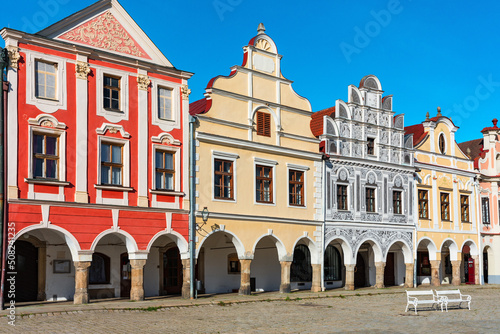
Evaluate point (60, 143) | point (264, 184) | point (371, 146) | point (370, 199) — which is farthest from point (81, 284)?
point (371, 146)

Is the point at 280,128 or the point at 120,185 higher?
the point at 280,128

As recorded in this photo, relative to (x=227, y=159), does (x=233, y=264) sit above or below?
below

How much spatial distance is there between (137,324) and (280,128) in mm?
13938

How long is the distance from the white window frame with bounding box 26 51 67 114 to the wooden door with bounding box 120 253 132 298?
22.6 ft

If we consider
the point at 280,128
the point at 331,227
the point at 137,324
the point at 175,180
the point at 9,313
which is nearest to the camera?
the point at 137,324

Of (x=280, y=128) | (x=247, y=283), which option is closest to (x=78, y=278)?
(x=247, y=283)

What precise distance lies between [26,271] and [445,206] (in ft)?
78.0

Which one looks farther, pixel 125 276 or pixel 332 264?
pixel 332 264

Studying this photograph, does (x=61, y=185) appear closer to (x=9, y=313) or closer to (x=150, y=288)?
(x=9, y=313)

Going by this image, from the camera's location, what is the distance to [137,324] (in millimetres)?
16766

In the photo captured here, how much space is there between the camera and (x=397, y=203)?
34.4 metres

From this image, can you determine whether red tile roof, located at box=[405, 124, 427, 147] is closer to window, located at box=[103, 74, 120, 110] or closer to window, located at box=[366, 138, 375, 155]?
window, located at box=[366, 138, 375, 155]

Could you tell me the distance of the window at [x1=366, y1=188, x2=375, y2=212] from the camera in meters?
32.9

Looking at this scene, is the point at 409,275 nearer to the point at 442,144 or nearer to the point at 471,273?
the point at 471,273
